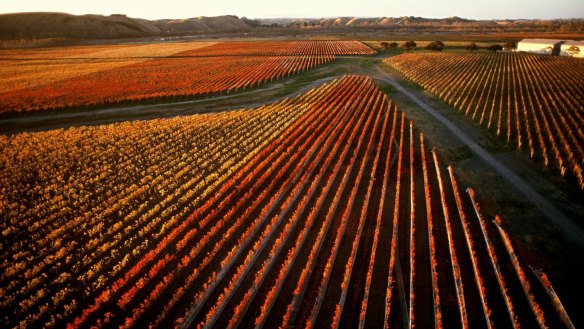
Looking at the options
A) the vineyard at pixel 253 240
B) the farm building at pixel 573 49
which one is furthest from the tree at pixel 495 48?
the vineyard at pixel 253 240

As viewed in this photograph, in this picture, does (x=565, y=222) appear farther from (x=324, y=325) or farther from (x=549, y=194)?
(x=324, y=325)

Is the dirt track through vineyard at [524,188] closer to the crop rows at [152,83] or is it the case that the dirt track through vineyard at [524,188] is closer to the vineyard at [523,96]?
the vineyard at [523,96]

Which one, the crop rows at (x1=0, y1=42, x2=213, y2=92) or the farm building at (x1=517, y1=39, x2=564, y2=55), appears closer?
the crop rows at (x1=0, y1=42, x2=213, y2=92)

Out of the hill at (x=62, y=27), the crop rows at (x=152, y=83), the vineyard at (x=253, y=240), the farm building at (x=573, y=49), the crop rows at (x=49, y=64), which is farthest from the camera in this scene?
the hill at (x=62, y=27)

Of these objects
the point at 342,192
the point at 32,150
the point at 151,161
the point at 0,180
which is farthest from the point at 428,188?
the point at 32,150

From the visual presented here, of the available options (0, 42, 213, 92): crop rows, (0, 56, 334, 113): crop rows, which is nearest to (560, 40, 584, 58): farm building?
(0, 56, 334, 113): crop rows

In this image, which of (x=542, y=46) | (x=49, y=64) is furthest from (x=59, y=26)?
(x=542, y=46)

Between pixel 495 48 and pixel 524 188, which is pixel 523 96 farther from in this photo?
pixel 495 48

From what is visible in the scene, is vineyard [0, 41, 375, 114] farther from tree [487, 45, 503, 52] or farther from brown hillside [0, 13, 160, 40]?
brown hillside [0, 13, 160, 40]
